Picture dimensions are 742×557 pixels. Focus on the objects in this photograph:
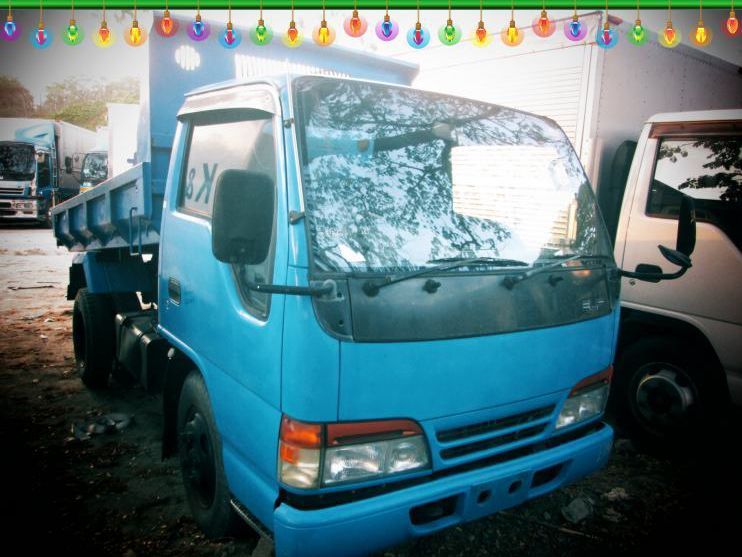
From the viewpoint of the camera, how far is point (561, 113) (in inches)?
173

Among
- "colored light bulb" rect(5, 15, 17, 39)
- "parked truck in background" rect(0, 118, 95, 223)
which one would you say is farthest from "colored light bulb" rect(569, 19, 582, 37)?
"parked truck in background" rect(0, 118, 95, 223)

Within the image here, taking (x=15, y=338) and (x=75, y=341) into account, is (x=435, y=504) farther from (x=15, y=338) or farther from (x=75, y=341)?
(x=15, y=338)

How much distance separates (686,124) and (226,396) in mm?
3474

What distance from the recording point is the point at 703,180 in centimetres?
353

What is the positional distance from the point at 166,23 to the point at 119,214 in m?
1.34

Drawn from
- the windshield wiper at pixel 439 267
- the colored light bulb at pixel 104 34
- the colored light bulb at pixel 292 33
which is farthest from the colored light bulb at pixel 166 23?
the windshield wiper at pixel 439 267

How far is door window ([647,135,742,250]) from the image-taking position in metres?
3.40

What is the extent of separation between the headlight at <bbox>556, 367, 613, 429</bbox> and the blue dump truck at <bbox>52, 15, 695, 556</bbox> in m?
0.01

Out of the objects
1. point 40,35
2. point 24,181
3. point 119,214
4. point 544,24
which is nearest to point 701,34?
point 544,24

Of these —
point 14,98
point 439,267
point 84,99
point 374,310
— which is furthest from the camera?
point 84,99

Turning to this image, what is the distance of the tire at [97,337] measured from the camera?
4.42m

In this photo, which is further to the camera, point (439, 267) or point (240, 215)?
point (439, 267)

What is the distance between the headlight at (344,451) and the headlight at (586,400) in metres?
0.83

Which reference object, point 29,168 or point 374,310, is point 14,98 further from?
point 374,310
